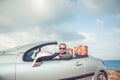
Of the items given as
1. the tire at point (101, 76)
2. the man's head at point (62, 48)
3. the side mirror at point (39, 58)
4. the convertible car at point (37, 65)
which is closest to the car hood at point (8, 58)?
the convertible car at point (37, 65)

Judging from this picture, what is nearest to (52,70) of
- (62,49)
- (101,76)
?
(62,49)

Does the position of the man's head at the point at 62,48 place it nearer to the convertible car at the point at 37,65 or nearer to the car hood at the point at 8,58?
the convertible car at the point at 37,65

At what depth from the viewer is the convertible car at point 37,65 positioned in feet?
20.8

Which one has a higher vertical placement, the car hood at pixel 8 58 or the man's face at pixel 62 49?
the man's face at pixel 62 49

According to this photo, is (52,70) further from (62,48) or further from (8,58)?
(62,48)

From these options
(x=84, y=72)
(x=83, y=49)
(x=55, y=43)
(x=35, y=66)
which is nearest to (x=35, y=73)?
(x=35, y=66)

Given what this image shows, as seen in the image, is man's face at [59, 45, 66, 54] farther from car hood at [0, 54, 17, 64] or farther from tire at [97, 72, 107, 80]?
car hood at [0, 54, 17, 64]

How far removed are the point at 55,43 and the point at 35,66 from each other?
1.01 meters

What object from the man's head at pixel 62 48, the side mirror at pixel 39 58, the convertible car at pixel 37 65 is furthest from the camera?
the man's head at pixel 62 48

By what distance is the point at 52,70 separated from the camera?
6.97m

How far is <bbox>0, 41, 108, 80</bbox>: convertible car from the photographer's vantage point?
6.34m

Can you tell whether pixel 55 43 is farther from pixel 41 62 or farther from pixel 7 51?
pixel 7 51

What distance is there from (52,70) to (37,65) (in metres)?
0.46

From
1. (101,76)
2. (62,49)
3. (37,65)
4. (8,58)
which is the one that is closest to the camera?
(8,58)
